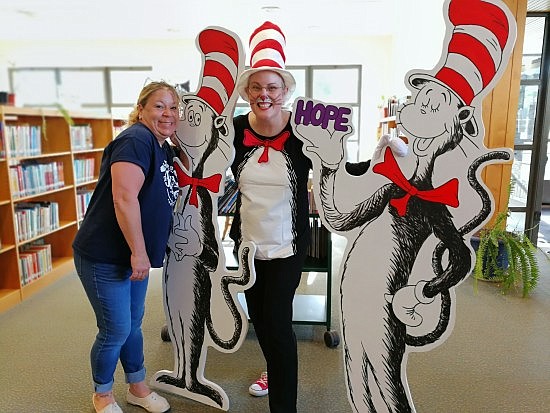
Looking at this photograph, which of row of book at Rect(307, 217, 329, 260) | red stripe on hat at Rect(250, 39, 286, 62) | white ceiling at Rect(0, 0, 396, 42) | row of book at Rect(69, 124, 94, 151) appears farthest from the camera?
white ceiling at Rect(0, 0, 396, 42)

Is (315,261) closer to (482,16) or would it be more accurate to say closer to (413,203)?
(413,203)

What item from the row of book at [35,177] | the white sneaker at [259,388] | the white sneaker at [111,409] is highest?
the row of book at [35,177]

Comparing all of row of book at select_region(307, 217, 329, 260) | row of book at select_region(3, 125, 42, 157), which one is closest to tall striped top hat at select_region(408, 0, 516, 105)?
row of book at select_region(307, 217, 329, 260)

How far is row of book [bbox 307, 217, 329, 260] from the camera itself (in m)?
2.58

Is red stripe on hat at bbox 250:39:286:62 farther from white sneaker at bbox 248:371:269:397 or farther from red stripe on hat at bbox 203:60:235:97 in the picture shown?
white sneaker at bbox 248:371:269:397

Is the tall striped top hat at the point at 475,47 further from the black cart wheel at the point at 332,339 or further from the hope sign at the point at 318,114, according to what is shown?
the black cart wheel at the point at 332,339

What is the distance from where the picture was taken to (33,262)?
11.3 ft

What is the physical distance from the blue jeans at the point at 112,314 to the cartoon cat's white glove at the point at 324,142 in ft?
2.81

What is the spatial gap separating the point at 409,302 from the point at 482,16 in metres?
0.99

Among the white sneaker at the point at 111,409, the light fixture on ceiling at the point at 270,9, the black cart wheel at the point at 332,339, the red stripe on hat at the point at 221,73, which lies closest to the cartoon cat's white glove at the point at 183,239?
the red stripe on hat at the point at 221,73

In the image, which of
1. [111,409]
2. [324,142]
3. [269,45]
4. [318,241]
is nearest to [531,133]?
[318,241]

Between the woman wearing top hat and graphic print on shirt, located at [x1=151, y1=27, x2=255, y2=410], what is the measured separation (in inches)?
3.1

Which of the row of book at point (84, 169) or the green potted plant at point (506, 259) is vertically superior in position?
the row of book at point (84, 169)

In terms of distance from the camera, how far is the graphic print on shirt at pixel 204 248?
5.71 ft
